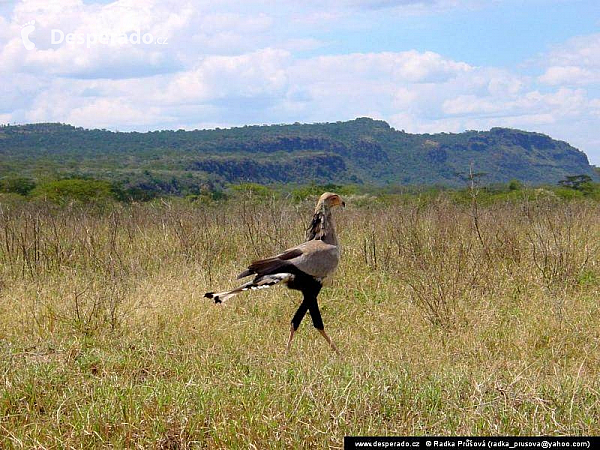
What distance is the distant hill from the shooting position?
62719 mm

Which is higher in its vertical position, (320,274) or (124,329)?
(320,274)

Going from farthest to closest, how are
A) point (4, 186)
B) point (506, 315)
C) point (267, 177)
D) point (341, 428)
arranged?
point (267, 177) < point (4, 186) < point (506, 315) < point (341, 428)

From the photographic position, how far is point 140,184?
1432 inches


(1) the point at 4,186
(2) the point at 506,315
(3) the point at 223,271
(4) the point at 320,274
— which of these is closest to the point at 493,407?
(4) the point at 320,274

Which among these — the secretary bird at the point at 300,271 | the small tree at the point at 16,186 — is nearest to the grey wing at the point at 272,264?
the secretary bird at the point at 300,271

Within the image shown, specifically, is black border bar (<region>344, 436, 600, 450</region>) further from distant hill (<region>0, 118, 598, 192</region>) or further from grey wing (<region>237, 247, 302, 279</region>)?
distant hill (<region>0, 118, 598, 192</region>)

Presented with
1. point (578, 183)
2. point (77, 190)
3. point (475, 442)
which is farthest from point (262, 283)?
point (578, 183)

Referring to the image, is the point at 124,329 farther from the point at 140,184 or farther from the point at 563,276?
the point at 140,184

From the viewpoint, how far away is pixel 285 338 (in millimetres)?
5754

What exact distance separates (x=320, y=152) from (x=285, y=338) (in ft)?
233

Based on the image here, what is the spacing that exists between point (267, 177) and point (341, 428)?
194 ft

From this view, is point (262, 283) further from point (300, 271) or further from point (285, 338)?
point (285, 338)

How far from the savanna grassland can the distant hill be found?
138 ft

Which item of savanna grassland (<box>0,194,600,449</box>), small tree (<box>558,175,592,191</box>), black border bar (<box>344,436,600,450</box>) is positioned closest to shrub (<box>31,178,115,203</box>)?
savanna grassland (<box>0,194,600,449</box>)
